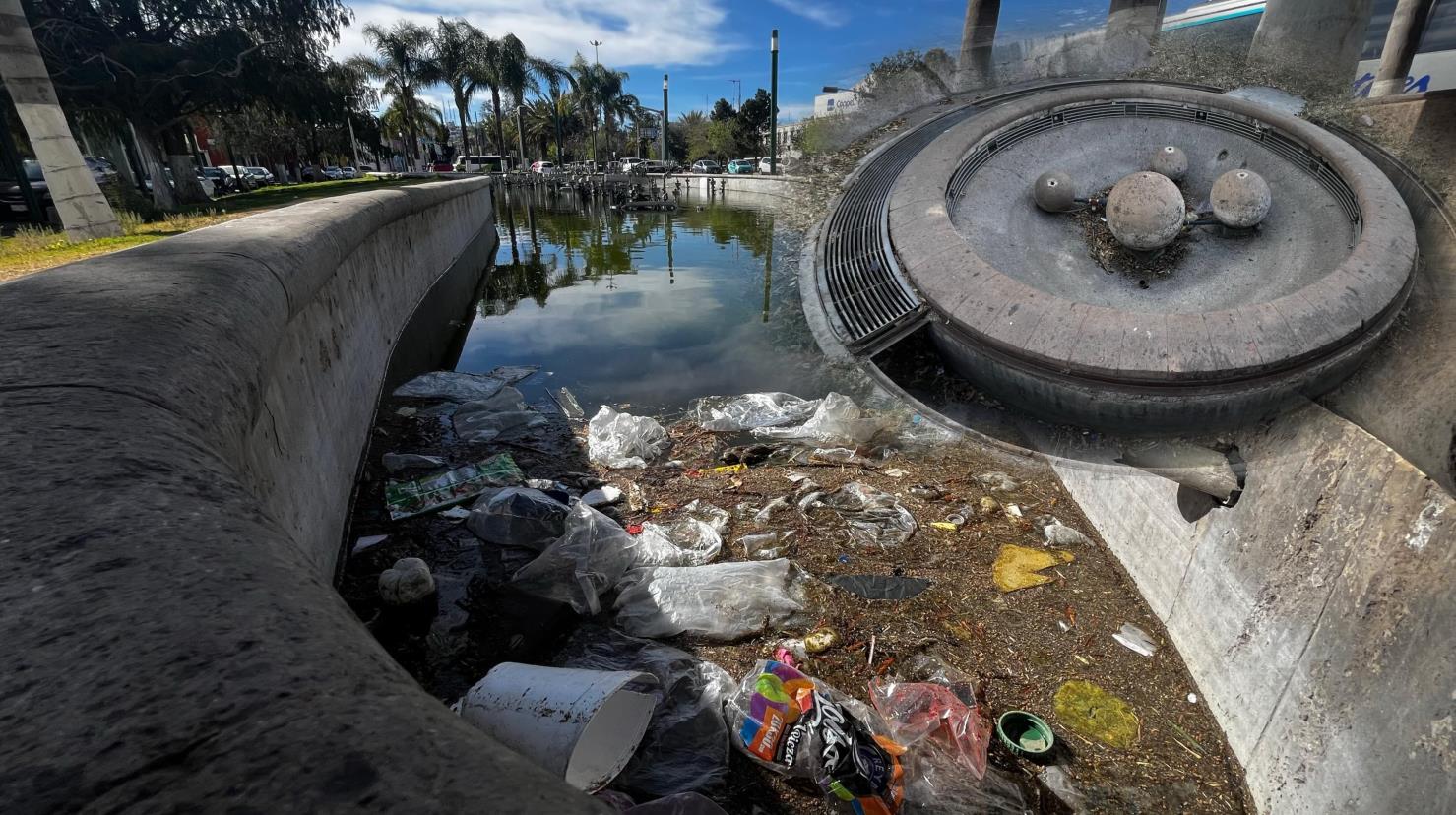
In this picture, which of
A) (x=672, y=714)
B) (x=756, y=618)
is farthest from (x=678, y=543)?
(x=672, y=714)

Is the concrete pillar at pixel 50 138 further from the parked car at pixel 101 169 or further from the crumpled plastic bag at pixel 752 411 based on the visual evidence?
the parked car at pixel 101 169

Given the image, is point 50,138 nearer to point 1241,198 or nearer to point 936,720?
point 936,720

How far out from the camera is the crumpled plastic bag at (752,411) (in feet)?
19.9

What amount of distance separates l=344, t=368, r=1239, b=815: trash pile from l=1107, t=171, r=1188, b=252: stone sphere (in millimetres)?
1982

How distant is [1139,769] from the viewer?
8.84 ft

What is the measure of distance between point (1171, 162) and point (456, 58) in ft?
168

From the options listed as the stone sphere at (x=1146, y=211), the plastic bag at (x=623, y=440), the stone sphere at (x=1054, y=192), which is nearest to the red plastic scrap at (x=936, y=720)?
the stone sphere at (x=1146, y=211)

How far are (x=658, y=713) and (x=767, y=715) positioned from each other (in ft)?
1.48

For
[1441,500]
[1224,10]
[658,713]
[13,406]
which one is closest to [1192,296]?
[1441,500]

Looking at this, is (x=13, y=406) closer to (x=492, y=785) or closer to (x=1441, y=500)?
(x=492, y=785)

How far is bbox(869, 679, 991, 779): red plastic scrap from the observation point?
259cm

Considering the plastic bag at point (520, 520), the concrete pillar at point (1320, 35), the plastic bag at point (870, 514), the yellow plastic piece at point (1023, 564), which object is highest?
the concrete pillar at point (1320, 35)

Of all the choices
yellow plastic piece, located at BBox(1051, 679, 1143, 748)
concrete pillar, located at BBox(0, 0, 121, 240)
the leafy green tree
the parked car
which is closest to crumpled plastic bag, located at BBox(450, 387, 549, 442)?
yellow plastic piece, located at BBox(1051, 679, 1143, 748)

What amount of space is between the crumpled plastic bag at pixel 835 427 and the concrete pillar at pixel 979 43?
310 cm
